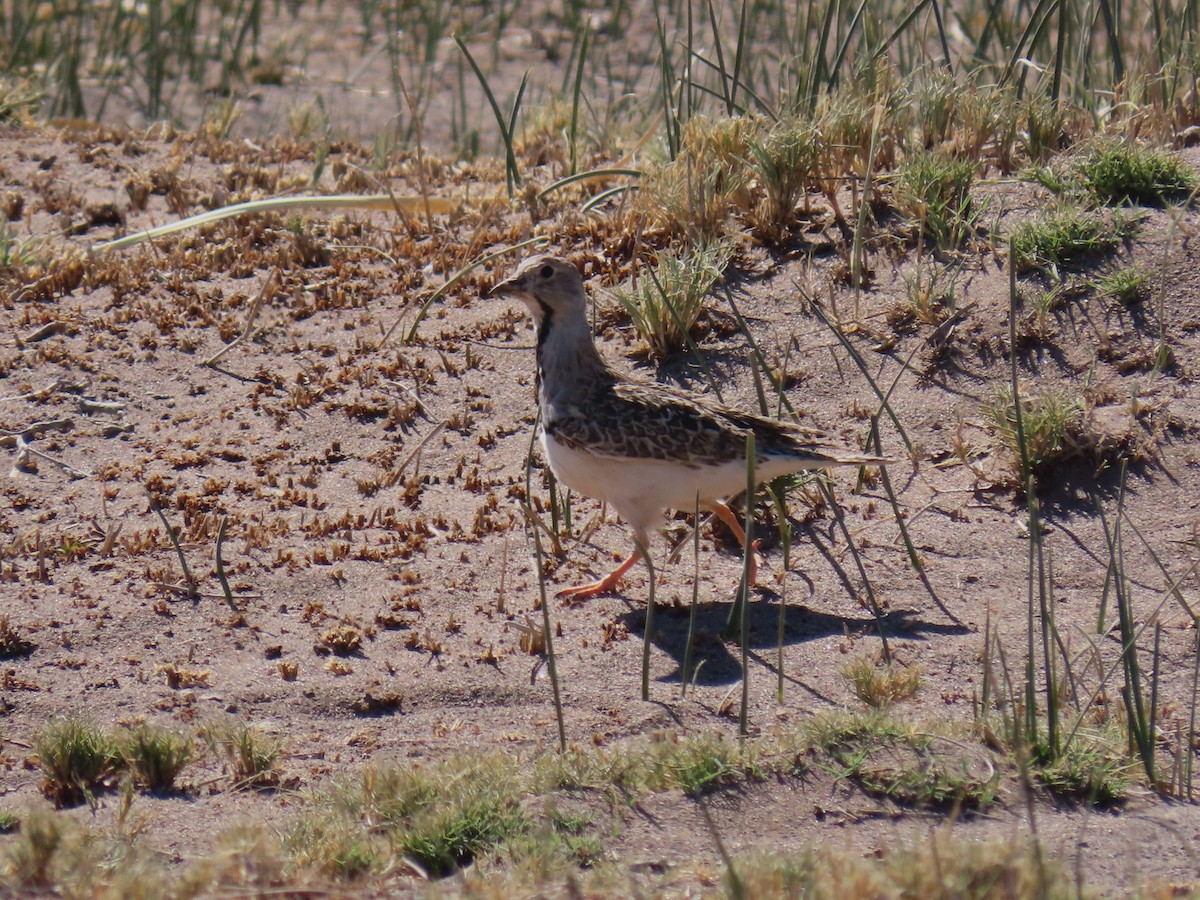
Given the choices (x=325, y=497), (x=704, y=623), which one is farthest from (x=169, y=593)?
(x=704, y=623)

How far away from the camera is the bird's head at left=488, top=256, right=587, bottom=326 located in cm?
631

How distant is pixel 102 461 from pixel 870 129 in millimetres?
4473

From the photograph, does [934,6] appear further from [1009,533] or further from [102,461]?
[102,461]

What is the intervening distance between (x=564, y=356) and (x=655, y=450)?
0.74 meters

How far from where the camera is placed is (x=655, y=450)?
579 centimetres

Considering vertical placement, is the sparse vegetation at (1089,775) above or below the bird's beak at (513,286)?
below

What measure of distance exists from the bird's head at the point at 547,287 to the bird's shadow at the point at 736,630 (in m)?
1.41

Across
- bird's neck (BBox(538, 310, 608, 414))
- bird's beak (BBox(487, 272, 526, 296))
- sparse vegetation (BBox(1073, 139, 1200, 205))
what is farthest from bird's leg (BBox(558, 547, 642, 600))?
sparse vegetation (BBox(1073, 139, 1200, 205))

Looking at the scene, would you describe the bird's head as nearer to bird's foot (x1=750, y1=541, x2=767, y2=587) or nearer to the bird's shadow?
bird's foot (x1=750, y1=541, x2=767, y2=587)

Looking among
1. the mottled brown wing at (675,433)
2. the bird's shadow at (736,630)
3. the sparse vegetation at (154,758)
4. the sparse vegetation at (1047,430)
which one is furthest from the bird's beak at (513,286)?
the sparse vegetation at (154,758)

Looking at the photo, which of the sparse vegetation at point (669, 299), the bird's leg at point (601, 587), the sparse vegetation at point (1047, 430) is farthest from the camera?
the sparse vegetation at point (669, 299)

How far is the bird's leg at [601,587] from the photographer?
19.4ft

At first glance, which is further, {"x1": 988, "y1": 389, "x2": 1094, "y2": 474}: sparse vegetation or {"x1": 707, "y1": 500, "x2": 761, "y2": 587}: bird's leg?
{"x1": 988, "y1": 389, "x2": 1094, "y2": 474}: sparse vegetation

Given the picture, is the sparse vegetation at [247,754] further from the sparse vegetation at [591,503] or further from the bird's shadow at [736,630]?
the bird's shadow at [736,630]
